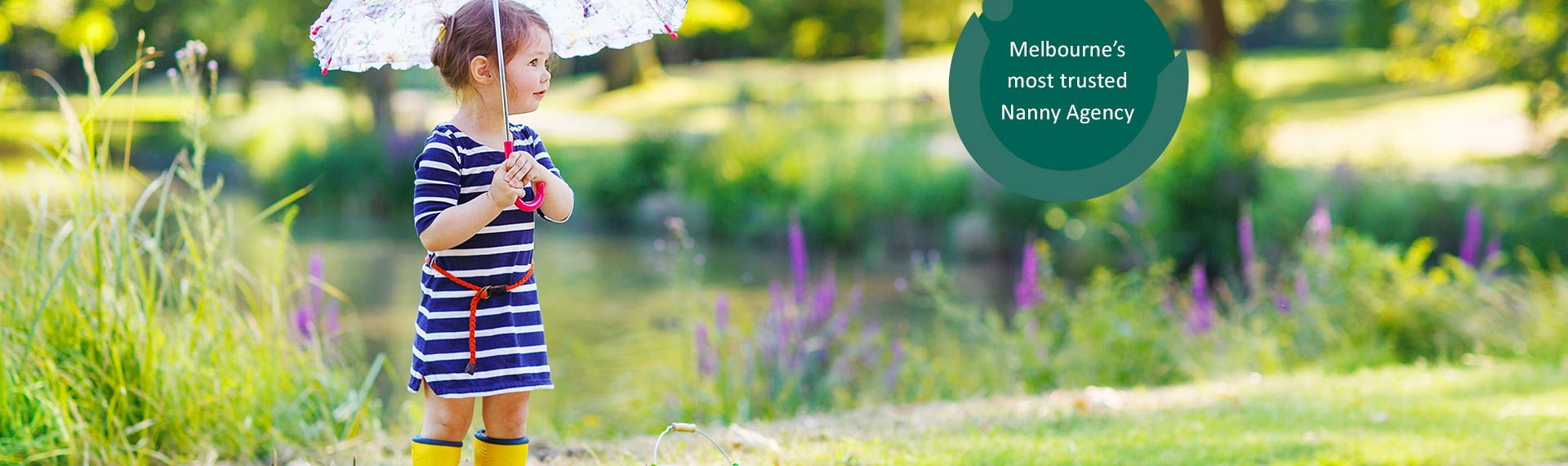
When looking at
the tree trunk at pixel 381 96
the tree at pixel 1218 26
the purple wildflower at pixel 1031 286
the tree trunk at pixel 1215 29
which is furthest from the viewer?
the tree trunk at pixel 381 96

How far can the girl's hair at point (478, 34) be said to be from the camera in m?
2.61

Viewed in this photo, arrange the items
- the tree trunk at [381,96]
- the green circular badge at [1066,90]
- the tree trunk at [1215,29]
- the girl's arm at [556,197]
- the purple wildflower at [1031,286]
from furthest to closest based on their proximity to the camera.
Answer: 1. the tree trunk at [381,96]
2. the tree trunk at [1215,29]
3. the purple wildflower at [1031,286]
4. the green circular badge at [1066,90]
5. the girl's arm at [556,197]

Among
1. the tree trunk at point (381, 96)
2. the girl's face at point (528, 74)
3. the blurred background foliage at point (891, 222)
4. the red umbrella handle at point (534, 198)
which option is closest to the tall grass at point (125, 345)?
the blurred background foliage at point (891, 222)

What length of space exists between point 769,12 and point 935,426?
73.0 feet

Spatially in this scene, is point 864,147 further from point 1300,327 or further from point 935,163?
point 1300,327

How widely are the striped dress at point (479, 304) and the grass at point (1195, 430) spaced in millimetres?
816

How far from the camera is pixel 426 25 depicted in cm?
273

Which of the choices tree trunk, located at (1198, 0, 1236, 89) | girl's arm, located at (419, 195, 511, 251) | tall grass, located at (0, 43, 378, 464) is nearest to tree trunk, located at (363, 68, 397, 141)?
tree trunk, located at (1198, 0, 1236, 89)

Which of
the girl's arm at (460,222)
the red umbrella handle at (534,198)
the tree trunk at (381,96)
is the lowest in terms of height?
the girl's arm at (460,222)

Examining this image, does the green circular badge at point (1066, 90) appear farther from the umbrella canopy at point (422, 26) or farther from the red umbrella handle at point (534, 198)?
the red umbrella handle at point (534, 198)

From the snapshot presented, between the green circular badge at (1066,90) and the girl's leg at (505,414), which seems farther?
the green circular badge at (1066,90)

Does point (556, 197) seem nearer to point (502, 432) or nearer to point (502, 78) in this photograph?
point (502, 78)

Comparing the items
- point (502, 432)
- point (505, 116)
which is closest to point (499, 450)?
point (502, 432)

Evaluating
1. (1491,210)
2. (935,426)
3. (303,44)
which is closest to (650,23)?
(935,426)
